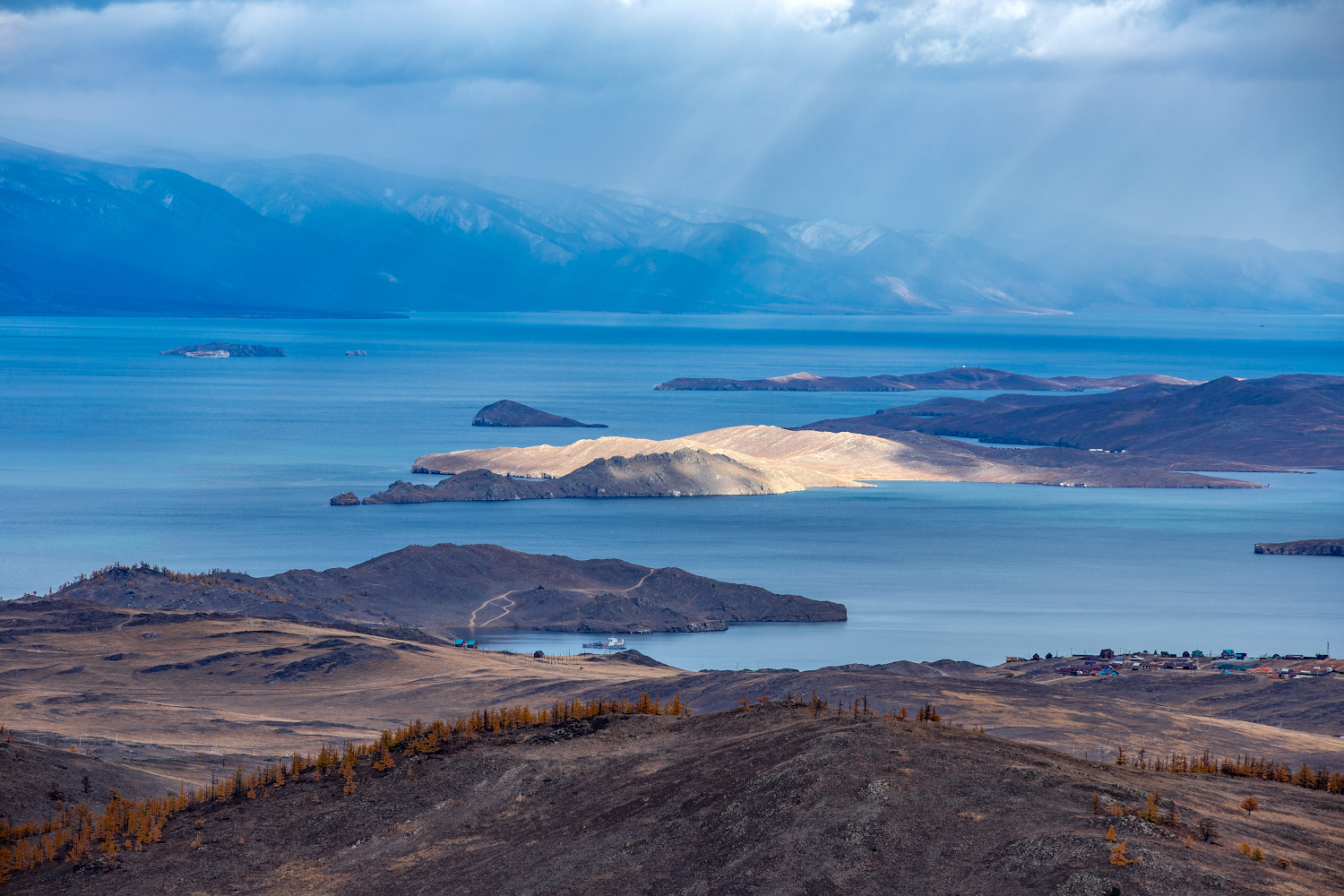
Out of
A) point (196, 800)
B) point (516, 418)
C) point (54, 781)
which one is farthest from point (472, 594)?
point (516, 418)

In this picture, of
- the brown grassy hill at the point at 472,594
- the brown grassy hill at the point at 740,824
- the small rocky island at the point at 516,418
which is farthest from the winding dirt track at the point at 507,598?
the small rocky island at the point at 516,418

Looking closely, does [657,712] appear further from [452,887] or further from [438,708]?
[438,708]

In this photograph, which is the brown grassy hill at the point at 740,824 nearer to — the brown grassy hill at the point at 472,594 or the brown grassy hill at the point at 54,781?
the brown grassy hill at the point at 54,781

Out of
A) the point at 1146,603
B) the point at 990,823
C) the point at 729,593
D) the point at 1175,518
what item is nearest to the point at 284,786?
the point at 990,823

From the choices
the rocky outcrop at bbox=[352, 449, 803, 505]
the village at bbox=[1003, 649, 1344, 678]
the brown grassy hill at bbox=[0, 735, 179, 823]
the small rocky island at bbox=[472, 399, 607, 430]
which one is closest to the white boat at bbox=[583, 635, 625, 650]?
the village at bbox=[1003, 649, 1344, 678]

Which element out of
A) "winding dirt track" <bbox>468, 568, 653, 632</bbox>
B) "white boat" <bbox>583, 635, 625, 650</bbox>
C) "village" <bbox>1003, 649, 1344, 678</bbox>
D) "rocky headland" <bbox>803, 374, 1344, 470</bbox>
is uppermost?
"rocky headland" <bbox>803, 374, 1344, 470</bbox>

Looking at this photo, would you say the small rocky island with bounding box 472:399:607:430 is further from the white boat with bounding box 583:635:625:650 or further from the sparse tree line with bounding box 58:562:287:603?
the white boat with bounding box 583:635:625:650

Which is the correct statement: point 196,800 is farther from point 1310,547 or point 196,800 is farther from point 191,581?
point 1310,547
